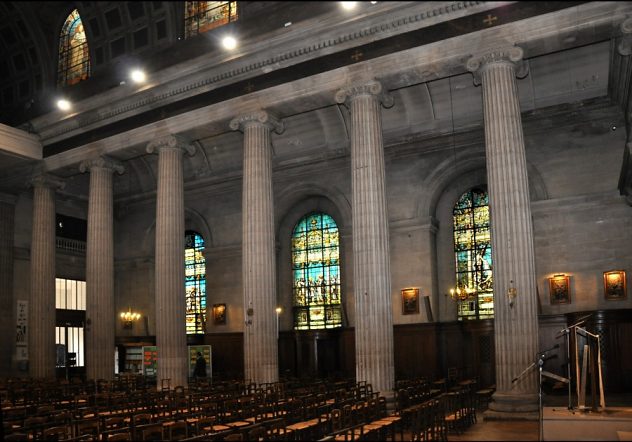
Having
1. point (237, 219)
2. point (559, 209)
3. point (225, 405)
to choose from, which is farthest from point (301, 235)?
point (225, 405)

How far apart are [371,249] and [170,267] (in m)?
8.67

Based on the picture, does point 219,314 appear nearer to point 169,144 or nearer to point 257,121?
point 169,144

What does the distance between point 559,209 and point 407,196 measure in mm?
6688

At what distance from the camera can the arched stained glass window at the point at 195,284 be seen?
121 ft

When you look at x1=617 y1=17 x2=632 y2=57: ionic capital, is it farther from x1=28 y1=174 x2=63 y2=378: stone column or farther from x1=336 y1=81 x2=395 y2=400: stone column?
x1=28 y1=174 x2=63 y2=378: stone column

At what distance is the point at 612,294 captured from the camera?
25.7 m

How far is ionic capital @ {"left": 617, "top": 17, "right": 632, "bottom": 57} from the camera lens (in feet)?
62.5

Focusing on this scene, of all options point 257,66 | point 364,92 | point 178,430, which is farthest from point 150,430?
point 257,66

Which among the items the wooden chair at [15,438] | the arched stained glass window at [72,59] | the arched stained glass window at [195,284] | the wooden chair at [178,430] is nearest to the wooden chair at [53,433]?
the wooden chair at [15,438]

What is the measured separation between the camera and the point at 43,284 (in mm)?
31844

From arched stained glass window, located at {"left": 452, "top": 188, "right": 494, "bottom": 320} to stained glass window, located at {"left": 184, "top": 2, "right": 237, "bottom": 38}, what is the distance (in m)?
17.2

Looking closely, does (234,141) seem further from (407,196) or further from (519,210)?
(519,210)

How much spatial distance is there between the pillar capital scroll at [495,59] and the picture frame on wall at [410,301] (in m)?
11.6

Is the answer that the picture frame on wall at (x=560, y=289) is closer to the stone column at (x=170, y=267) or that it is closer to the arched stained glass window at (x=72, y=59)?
the stone column at (x=170, y=267)
